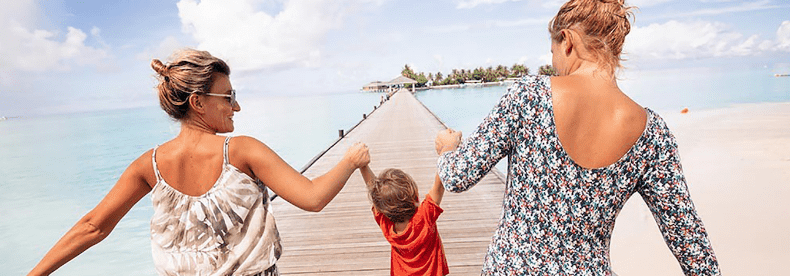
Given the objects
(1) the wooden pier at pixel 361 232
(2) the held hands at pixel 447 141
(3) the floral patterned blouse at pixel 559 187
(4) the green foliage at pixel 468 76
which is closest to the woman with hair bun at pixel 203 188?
(2) the held hands at pixel 447 141

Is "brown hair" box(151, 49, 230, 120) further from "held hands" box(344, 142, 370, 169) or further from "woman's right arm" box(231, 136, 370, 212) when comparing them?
"held hands" box(344, 142, 370, 169)

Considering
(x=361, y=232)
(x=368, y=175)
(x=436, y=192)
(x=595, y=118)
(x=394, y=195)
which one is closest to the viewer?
(x=595, y=118)

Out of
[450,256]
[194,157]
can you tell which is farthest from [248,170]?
[450,256]

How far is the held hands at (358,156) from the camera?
4.80 ft

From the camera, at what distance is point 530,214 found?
114 cm

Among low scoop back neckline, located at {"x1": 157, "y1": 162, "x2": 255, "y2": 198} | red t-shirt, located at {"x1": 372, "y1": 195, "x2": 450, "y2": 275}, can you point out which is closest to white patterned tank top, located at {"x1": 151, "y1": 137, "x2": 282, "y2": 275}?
low scoop back neckline, located at {"x1": 157, "y1": 162, "x2": 255, "y2": 198}

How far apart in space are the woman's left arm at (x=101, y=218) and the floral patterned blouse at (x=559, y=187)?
2.75ft

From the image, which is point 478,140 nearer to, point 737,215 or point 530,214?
point 530,214

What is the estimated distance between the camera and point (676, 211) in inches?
43.3

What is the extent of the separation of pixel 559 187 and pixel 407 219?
997 mm

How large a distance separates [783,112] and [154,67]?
2935 centimetres

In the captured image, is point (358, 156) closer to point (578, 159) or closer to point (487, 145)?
point (487, 145)

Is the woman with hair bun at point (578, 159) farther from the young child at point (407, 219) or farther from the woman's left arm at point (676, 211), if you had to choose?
the young child at point (407, 219)

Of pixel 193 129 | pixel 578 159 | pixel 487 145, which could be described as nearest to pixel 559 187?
pixel 578 159
